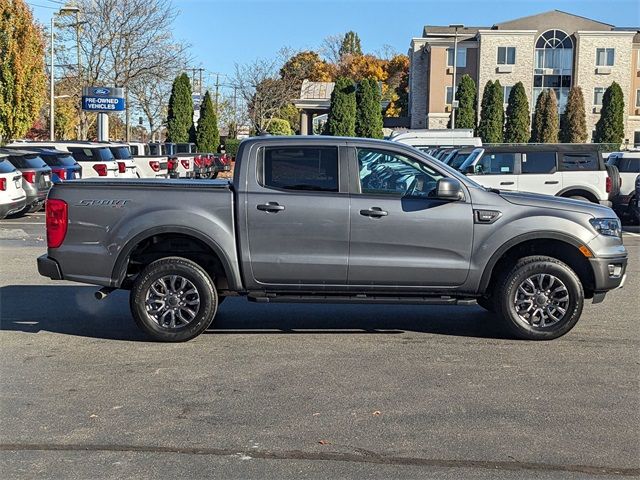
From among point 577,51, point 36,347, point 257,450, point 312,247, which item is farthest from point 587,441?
point 577,51

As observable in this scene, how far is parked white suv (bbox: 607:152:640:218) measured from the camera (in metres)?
20.2

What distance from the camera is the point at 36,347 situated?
7.50m

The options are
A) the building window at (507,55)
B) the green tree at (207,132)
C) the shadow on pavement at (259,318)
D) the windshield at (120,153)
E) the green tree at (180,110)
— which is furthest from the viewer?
the building window at (507,55)

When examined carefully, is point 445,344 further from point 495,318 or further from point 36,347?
point 36,347

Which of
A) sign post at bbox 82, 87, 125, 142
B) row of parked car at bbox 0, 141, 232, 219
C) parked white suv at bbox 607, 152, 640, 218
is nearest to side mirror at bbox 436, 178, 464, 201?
row of parked car at bbox 0, 141, 232, 219

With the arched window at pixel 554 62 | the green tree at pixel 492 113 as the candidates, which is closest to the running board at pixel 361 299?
the green tree at pixel 492 113

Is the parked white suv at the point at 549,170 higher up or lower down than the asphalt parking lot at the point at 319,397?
higher up

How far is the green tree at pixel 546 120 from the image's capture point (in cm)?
5547

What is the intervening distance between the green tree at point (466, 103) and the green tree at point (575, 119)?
6.58m

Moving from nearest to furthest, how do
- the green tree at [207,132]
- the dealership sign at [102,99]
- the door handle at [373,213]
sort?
the door handle at [373,213] < the dealership sign at [102,99] < the green tree at [207,132]

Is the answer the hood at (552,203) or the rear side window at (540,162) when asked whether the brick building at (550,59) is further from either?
the hood at (552,203)

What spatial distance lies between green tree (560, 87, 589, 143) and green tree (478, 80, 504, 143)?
5052mm

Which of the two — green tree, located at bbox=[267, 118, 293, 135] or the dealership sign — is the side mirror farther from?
green tree, located at bbox=[267, 118, 293, 135]

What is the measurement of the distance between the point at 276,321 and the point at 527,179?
432 inches
